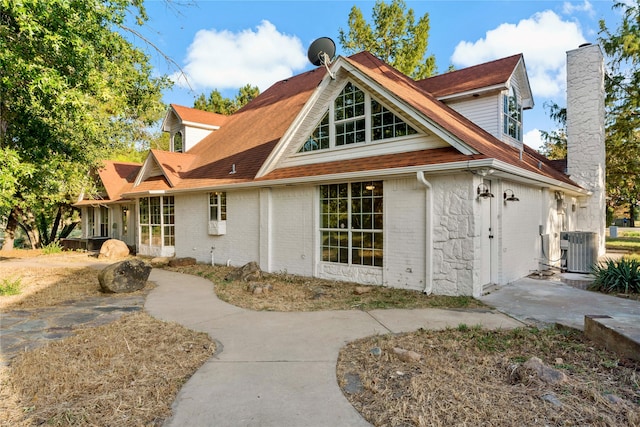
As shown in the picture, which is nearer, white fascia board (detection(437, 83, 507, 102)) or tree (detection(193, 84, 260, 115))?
white fascia board (detection(437, 83, 507, 102))

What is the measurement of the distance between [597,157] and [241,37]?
14015 mm

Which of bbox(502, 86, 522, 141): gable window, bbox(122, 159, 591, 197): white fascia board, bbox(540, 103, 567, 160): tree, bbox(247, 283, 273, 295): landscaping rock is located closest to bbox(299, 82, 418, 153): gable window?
bbox(122, 159, 591, 197): white fascia board

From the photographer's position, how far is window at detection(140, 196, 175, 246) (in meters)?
14.8

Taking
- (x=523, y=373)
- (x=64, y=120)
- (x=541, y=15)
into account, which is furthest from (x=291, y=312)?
(x=541, y=15)

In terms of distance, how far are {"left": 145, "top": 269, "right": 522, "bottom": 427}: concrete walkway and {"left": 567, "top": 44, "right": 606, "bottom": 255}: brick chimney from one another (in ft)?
37.9

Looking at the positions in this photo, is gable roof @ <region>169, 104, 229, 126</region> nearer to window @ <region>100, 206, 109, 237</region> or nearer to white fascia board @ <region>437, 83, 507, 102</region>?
window @ <region>100, 206, 109, 237</region>

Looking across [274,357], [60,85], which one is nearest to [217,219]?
[60,85]

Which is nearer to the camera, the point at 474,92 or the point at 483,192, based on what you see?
the point at 483,192

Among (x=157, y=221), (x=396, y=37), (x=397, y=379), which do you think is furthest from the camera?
(x=396, y=37)

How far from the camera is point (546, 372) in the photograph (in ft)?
11.8

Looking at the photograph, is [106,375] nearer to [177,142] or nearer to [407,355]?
[407,355]

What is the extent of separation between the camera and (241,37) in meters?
11.6

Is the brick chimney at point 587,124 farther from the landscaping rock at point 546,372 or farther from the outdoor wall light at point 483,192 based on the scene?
the landscaping rock at point 546,372

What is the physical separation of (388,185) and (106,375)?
631 centimetres
